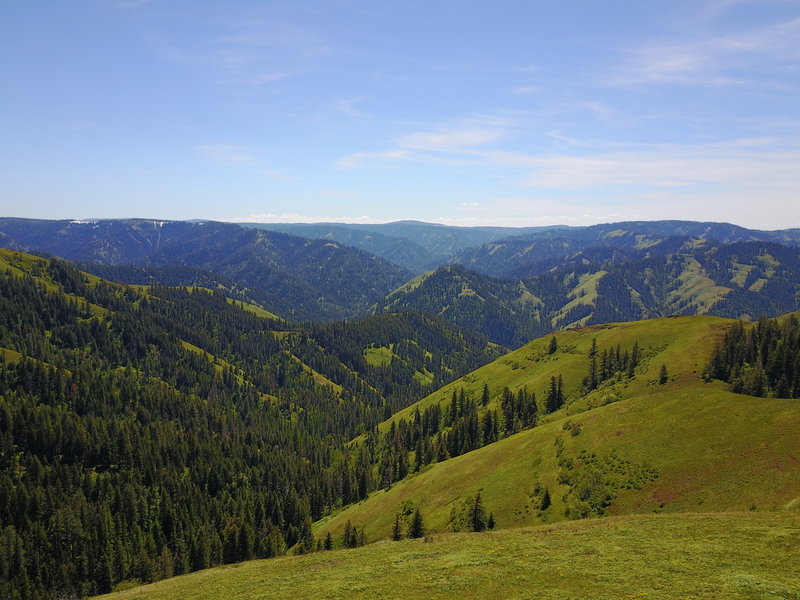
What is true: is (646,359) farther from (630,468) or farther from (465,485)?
(465,485)

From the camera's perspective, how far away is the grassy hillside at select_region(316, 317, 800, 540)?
65.5 meters

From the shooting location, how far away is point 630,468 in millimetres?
78500

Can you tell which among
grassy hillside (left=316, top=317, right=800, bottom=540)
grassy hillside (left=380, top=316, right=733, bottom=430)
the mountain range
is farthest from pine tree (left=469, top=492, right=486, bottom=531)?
grassy hillside (left=380, top=316, right=733, bottom=430)

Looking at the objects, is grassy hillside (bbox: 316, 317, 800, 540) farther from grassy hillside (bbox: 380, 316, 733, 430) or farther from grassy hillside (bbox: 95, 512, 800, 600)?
grassy hillside (bbox: 95, 512, 800, 600)

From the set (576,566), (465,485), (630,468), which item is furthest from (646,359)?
(576,566)

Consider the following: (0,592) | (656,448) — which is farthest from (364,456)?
(656,448)

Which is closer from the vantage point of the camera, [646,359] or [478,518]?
[478,518]

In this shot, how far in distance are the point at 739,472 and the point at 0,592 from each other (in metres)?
148

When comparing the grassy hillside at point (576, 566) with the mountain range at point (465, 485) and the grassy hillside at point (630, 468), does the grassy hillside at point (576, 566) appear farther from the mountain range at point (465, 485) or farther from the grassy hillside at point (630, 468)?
the grassy hillside at point (630, 468)

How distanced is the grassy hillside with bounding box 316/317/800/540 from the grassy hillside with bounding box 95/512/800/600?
12805 mm

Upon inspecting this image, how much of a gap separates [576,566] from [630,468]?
4284 centimetres

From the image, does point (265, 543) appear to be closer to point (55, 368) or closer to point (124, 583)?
point (124, 583)

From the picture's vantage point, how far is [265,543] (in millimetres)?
102250

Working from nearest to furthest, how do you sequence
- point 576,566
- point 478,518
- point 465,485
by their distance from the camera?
1. point 576,566
2. point 478,518
3. point 465,485
